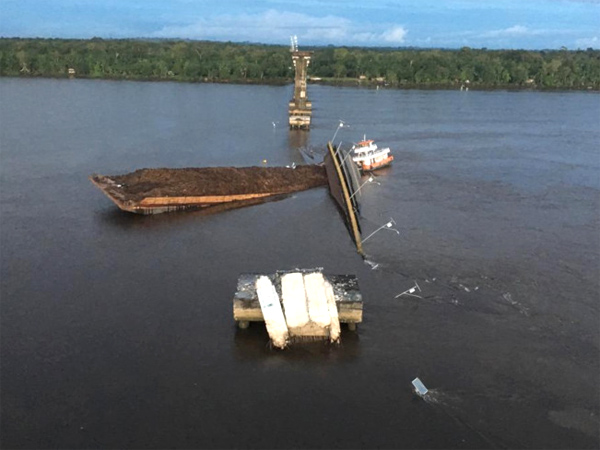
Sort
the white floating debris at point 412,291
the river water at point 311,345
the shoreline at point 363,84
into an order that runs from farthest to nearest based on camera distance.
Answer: the shoreline at point 363,84 → the white floating debris at point 412,291 → the river water at point 311,345

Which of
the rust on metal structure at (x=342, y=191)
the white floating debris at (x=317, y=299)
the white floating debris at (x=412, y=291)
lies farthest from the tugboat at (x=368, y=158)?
the white floating debris at (x=317, y=299)

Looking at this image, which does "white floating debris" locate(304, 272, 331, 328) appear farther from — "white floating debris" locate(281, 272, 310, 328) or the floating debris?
"white floating debris" locate(281, 272, 310, 328)

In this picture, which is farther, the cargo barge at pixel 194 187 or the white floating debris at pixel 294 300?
the cargo barge at pixel 194 187

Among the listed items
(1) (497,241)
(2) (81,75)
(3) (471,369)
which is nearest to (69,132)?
(1) (497,241)

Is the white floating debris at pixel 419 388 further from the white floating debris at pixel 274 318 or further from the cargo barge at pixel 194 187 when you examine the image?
the cargo barge at pixel 194 187

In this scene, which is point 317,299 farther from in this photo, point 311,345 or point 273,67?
point 273,67

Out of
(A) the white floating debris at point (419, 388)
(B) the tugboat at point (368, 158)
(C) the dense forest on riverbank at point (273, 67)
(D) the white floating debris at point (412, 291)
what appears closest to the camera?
(A) the white floating debris at point (419, 388)

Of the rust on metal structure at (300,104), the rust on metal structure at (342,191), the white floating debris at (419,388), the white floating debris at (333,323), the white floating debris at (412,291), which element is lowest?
the white floating debris at (419,388)

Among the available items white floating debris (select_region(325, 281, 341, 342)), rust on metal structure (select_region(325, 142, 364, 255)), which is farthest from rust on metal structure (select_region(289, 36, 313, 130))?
white floating debris (select_region(325, 281, 341, 342))
